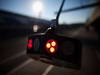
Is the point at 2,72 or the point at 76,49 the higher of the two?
the point at 76,49

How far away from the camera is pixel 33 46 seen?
1819mm

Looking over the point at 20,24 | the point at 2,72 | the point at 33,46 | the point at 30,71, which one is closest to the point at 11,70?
the point at 2,72

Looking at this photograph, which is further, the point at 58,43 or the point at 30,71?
the point at 30,71

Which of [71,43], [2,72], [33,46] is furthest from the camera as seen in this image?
[2,72]

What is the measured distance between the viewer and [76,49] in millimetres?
1646

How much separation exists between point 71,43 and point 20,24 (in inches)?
1541

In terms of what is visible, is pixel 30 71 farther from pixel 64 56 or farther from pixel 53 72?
pixel 64 56

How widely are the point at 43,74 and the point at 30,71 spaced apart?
692 millimetres

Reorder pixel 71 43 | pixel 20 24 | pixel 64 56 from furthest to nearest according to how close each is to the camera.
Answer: pixel 20 24, pixel 71 43, pixel 64 56

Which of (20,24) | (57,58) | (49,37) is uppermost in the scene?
(20,24)

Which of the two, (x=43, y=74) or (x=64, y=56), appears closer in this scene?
(x=64, y=56)

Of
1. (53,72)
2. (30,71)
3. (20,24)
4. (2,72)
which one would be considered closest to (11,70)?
(2,72)

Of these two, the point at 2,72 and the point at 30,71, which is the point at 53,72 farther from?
the point at 2,72

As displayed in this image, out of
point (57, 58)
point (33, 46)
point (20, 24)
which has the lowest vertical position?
point (57, 58)
